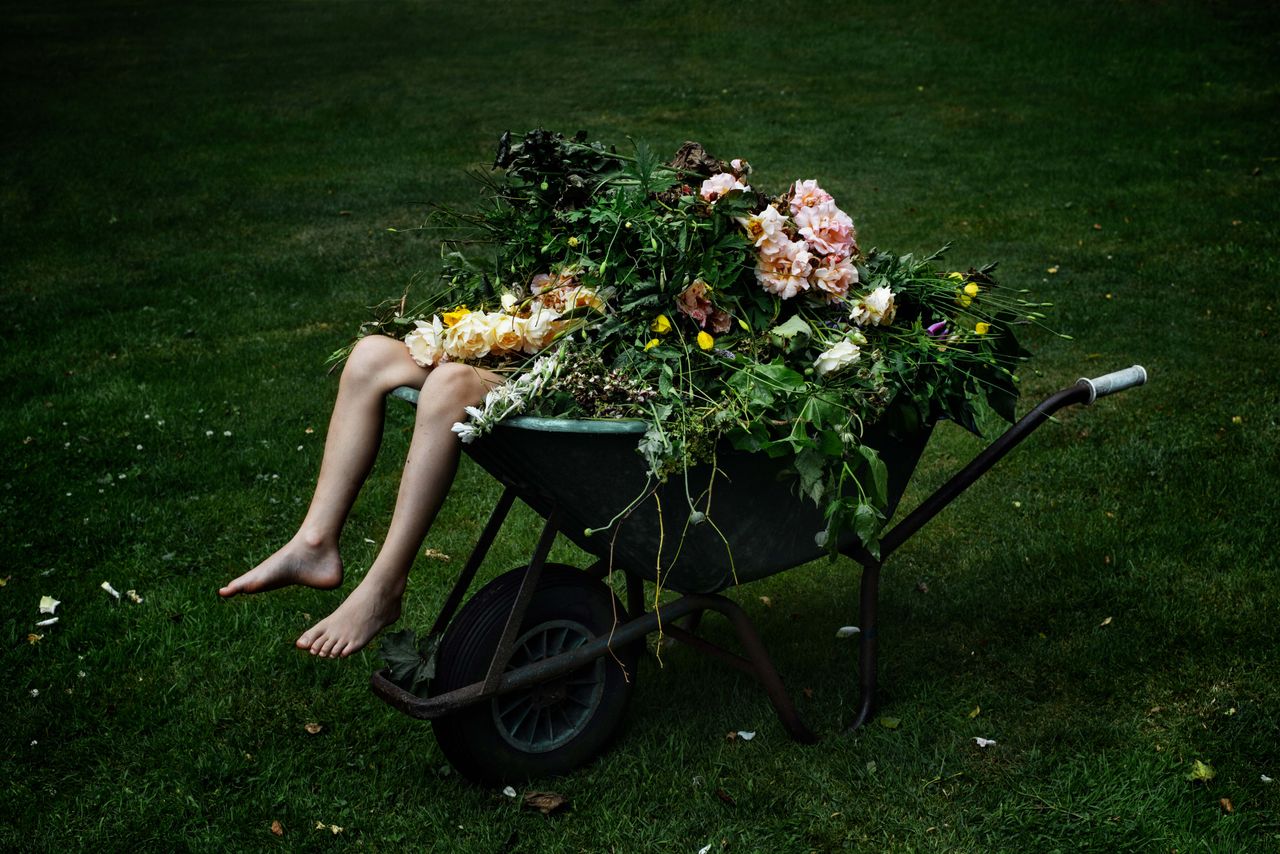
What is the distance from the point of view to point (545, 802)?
8.84 ft

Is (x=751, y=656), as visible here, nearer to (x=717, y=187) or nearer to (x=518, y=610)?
(x=518, y=610)

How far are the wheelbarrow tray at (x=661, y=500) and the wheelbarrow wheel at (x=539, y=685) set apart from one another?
15 centimetres

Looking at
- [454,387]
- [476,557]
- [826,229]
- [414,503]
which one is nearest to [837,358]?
[826,229]

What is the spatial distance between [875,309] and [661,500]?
68cm

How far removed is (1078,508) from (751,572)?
1.88 metres

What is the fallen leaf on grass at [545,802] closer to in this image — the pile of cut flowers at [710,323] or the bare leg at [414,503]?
the bare leg at [414,503]

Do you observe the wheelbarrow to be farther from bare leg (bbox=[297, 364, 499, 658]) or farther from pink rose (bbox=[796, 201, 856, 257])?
pink rose (bbox=[796, 201, 856, 257])

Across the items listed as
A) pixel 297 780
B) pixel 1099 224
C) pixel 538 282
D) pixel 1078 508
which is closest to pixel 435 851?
pixel 297 780

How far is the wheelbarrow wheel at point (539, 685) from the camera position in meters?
2.61

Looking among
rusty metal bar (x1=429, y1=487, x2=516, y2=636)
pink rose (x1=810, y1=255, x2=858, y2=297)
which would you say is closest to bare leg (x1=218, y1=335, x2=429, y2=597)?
rusty metal bar (x1=429, y1=487, x2=516, y2=636)

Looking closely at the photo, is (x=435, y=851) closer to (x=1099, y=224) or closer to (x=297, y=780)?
(x=297, y=780)

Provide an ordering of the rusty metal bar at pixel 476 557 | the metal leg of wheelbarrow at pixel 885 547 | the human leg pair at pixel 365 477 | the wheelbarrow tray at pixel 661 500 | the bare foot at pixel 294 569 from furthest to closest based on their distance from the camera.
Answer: the rusty metal bar at pixel 476 557 < the metal leg of wheelbarrow at pixel 885 547 < the bare foot at pixel 294 569 < the human leg pair at pixel 365 477 < the wheelbarrow tray at pixel 661 500

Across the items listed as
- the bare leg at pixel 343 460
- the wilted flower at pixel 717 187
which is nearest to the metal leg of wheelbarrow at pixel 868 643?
the wilted flower at pixel 717 187

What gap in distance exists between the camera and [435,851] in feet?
8.48
